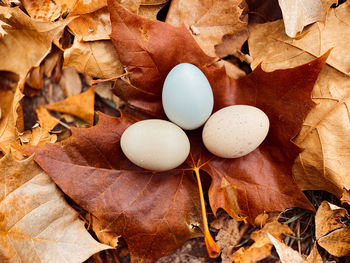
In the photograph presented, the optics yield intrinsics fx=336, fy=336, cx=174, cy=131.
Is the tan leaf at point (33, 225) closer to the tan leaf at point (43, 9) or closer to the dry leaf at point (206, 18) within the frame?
the tan leaf at point (43, 9)

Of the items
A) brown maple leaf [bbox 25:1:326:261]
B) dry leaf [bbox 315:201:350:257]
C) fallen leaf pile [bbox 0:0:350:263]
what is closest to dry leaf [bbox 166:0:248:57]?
fallen leaf pile [bbox 0:0:350:263]

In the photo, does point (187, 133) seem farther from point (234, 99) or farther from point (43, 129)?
point (43, 129)

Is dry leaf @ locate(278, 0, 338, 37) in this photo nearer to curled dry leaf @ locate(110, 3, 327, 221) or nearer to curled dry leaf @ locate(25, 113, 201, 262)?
curled dry leaf @ locate(110, 3, 327, 221)

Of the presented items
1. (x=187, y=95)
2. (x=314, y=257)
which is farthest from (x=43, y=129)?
(x=314, y=257)

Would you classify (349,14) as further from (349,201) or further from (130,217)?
(130,217)

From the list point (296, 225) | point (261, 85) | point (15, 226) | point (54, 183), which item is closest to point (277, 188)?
point (296, 225)
